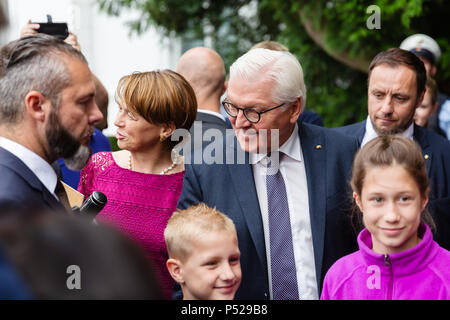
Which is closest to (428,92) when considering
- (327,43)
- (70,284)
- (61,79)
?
(327,43)

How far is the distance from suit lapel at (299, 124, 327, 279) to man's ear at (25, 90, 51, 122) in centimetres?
126

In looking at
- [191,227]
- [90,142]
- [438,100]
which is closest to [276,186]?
[191,227]

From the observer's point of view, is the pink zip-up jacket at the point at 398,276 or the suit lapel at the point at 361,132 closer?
the pink zip-up jacket at the point at 398,276

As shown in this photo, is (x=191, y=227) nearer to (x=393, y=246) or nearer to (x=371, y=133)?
(x=393, y=246)

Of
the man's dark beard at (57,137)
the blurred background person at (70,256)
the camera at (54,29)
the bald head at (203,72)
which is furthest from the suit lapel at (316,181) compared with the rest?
the blurred background person at (70,256)

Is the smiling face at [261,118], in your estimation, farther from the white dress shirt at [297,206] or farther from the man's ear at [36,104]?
the man's ear at [36,104]

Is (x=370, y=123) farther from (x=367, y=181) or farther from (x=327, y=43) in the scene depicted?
(x=327, y=43)

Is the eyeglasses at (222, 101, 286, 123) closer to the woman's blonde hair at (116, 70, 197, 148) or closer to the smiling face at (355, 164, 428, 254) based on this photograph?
the woman's blonde hair at (116, 70, 197, 148)

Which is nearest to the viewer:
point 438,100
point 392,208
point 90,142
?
point 392,208

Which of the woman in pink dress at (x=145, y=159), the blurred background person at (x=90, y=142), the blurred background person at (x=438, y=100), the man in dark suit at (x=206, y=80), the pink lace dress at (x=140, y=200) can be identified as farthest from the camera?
the blurred background person at (x=438, y=100)

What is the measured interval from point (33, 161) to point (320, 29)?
532 centimetres

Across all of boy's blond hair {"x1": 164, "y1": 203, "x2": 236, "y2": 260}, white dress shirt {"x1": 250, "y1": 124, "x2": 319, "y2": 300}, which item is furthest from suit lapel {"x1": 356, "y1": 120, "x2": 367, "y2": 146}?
boy's blond hair {"x1": 164, "y1": 203, "x2": 236, "y2": 260}

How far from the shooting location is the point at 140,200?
3.21 metres

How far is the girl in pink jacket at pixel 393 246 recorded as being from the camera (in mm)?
2457
